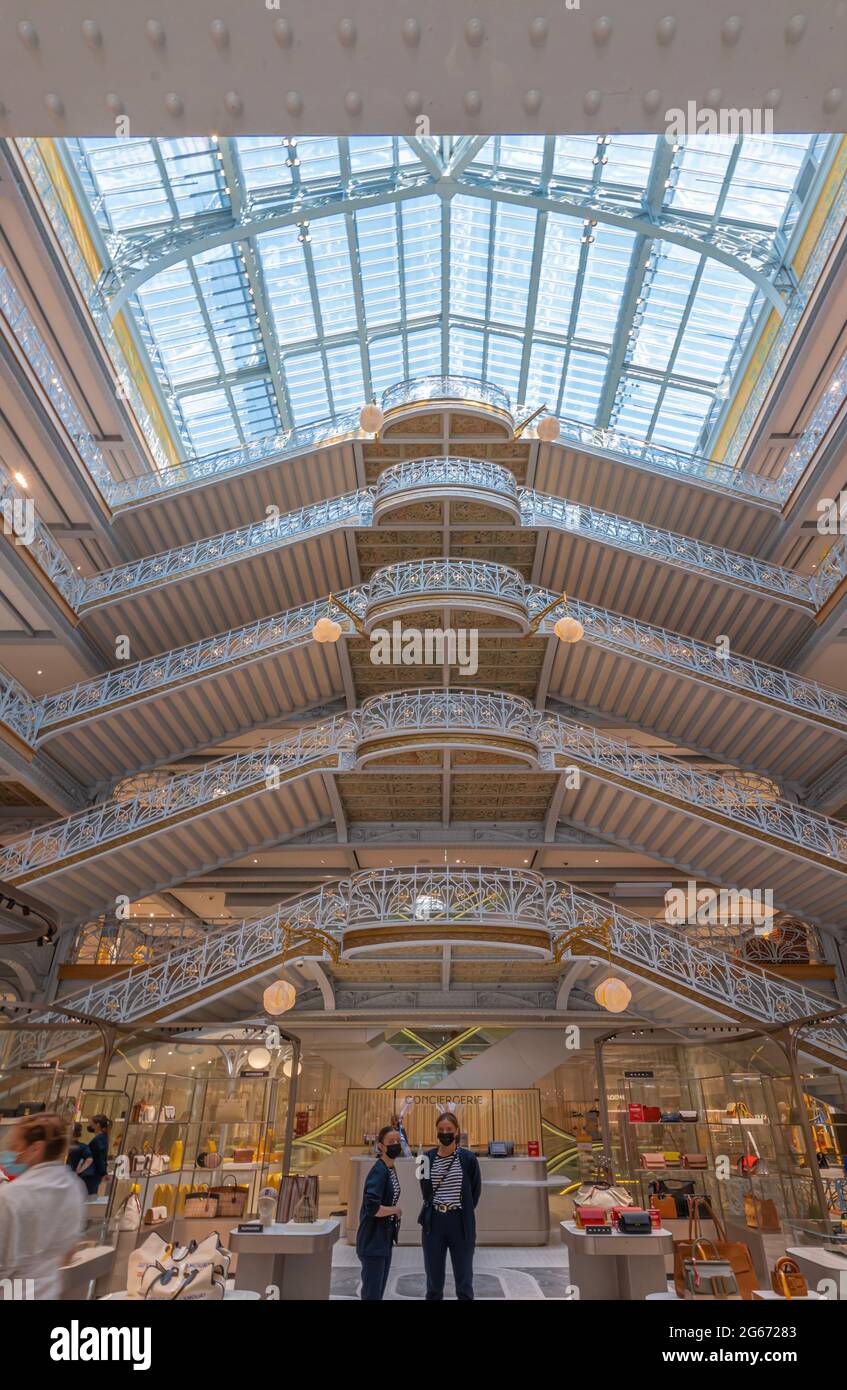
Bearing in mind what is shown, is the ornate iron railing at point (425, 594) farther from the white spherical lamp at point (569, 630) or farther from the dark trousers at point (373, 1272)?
the dark trousers at point (373, 1272)

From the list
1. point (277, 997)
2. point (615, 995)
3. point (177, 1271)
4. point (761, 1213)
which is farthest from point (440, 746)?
point (177, 1271)

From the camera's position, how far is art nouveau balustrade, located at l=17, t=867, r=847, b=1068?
1216cm

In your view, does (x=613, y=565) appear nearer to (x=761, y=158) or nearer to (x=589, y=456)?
(x=589, y=456)

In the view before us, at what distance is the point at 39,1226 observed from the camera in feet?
10.3

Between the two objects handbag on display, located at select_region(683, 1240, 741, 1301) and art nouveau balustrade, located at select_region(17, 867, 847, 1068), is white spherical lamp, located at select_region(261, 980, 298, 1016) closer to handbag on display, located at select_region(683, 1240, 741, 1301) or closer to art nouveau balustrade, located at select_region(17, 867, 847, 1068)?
art nouveau balustrade, located at select_region(17, 867, 847, 1068)

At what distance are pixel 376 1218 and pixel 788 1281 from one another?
2.91 metres

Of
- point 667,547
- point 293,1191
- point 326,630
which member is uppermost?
point 667,547

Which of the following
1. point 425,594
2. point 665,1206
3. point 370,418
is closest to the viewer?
point 665,1206

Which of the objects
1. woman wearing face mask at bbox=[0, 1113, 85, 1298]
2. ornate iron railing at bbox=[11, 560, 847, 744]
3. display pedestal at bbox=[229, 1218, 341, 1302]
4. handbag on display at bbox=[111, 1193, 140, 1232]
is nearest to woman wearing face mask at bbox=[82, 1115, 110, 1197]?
handbag on display at bbox=[111, 1193, 140, 1232]

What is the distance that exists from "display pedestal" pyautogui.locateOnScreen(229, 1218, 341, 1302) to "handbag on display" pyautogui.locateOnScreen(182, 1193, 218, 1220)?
1.59 metres

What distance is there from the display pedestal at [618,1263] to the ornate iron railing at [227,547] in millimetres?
12981

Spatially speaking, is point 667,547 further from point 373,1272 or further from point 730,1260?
point 373,1272

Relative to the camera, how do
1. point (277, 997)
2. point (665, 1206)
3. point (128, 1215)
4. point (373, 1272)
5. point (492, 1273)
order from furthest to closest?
point (277, 997)
point (492, 1273)
point (665, 1206)
point (128, 1215)
point (373, 1272)
